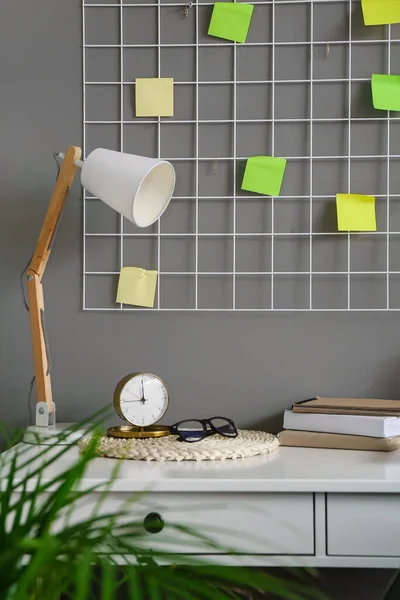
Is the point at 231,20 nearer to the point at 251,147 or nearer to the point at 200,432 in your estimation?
the point at 251,147

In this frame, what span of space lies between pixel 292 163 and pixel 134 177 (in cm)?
46

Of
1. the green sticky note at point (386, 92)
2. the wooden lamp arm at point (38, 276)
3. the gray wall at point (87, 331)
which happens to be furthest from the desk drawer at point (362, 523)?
the green sticky note at point (386, 92)

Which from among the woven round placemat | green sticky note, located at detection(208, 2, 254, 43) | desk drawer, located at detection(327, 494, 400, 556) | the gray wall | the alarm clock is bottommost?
desk drawer, located at detection(327, 494, 400, 556)

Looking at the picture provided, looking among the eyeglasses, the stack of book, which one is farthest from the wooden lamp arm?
the stack of book

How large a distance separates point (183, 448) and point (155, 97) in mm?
791

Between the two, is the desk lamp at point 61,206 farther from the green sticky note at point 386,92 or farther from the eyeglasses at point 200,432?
the green sticky note at point 386,92

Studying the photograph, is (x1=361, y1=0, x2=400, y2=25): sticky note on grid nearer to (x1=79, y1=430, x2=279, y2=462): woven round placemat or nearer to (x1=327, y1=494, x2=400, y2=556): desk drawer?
(x1=79, y1=430, x2=279, y2=462): woven round placemat

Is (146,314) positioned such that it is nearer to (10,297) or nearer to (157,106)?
(10,297)

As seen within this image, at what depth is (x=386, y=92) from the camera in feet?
5.44

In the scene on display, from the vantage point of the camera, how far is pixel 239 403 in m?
1.68

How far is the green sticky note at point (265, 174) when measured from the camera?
5.47 ft

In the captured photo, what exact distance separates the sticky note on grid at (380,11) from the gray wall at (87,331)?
638mm

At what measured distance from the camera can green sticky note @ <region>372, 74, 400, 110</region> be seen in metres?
1.65

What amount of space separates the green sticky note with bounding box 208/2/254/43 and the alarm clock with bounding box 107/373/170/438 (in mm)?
774
